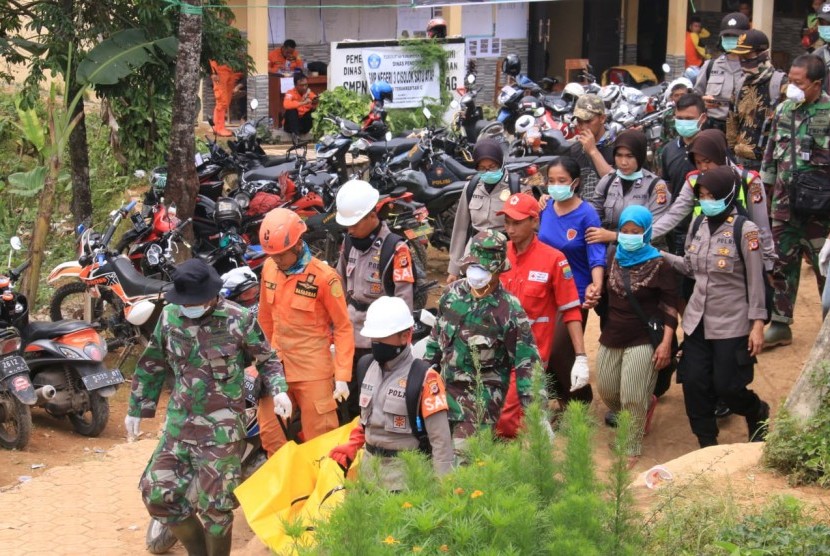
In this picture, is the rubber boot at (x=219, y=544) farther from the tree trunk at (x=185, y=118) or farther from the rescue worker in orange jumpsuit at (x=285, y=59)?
the rescue worker in orange jumpsuit at (x=285, y=59)

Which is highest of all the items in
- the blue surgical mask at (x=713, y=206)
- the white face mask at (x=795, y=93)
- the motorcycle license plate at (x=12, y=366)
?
the white face mask at (x=795, y=93)

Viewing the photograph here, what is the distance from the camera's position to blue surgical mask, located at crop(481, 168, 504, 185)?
25.6 ft

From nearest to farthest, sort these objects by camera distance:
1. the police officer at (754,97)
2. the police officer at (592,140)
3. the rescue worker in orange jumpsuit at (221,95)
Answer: the police officer at (592,140)
the police officer at (754,97)
the rescue worker in orange jumpsuit at (221,95)

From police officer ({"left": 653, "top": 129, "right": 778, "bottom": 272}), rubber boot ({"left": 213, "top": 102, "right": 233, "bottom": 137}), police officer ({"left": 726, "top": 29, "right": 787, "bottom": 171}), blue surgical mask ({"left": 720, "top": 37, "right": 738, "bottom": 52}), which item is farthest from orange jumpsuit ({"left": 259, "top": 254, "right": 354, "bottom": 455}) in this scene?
rubber boot ({"left": 213, "top": 102, "right": 233, "bottom": 137})

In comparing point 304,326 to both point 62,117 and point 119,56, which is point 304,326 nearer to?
point 62,117

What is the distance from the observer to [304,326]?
21.8ft

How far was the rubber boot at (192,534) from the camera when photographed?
579 centimetres

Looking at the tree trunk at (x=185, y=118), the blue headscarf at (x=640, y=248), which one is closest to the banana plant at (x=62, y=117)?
the tree trunk at (x=185, y=118)

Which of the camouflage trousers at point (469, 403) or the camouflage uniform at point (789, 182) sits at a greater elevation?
the camouflage uniform at point (789, 182)

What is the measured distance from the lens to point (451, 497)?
3857mm

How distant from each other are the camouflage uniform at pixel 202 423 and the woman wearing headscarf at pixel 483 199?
234 cm

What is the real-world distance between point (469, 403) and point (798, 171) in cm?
358

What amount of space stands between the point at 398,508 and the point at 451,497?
0.19m

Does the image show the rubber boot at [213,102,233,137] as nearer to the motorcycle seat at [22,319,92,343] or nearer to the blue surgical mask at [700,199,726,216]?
the motorcycle seat at [22,319,92,343]
